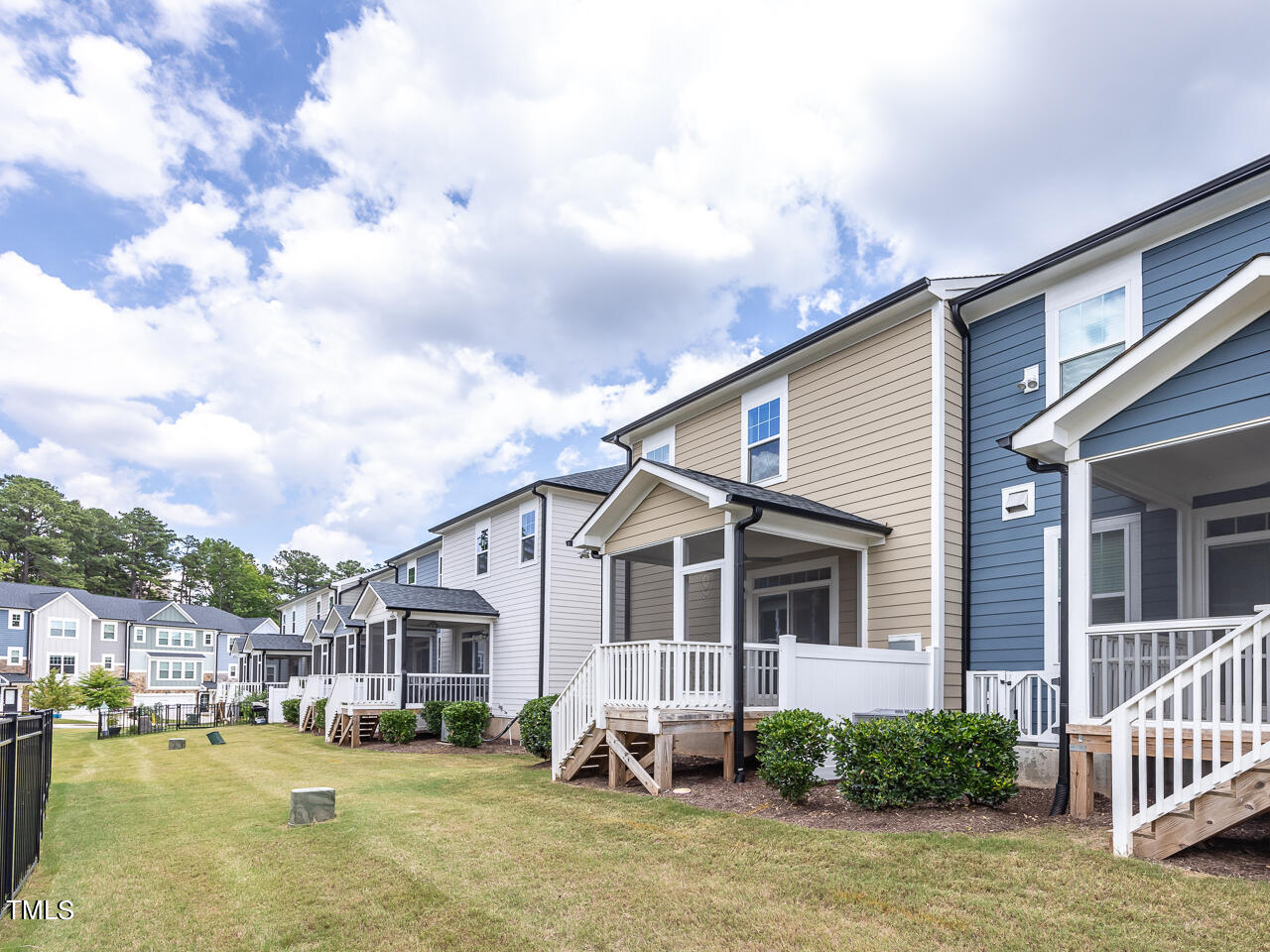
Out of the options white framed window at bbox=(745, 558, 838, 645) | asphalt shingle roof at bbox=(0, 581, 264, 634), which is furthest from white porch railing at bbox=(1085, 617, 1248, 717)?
asphalt shingle roof at bbox=(0, 581, 264, 634)

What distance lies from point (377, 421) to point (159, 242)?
2721 centimetres

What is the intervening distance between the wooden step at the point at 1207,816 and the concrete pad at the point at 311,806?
292 inches

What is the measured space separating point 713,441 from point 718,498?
4694mm

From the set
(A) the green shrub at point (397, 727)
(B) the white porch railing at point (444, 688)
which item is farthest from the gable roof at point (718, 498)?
(B) the white porch railing at point (444, 688)

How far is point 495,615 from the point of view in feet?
69.9

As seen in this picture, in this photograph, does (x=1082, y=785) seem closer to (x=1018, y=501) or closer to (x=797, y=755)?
(x=797, y=755)

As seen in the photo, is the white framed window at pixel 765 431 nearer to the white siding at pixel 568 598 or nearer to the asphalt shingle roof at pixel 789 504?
the asphalt shingle roof at pixel 789 504

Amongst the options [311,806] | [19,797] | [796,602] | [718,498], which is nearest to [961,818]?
[718,498]

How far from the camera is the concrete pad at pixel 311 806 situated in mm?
8562

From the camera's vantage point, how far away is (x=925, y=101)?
12.6 meters

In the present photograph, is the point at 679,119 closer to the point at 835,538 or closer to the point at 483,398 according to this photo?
the point at 835,538

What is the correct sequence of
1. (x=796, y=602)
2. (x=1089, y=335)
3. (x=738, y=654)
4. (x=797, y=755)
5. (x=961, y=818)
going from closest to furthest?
(x=961, y=818)
(x=797, y=755)
(x=1089, y=335)
(x=738, y=654)
(x=796, y=602)

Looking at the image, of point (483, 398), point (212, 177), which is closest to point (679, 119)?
point (212, 177)

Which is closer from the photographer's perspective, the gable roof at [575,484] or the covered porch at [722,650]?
the covered porch at [722,650]
